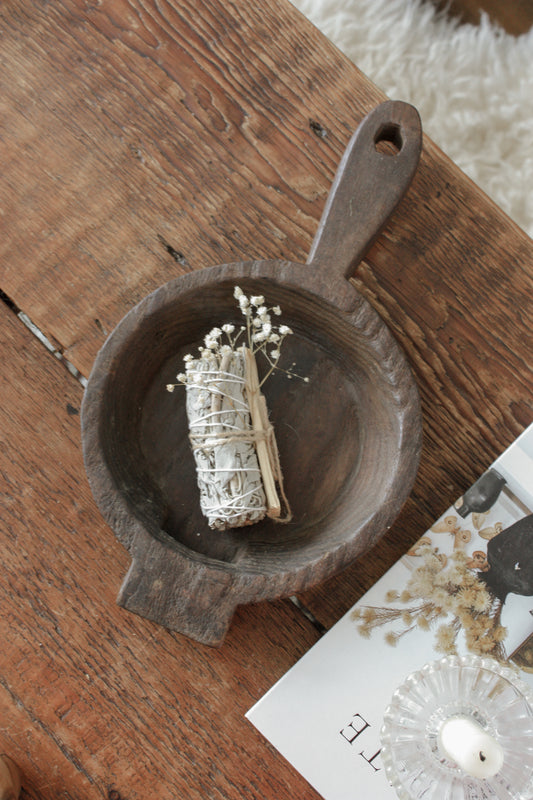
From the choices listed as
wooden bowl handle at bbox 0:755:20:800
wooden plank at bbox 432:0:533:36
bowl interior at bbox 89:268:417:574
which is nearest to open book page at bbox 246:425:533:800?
bowl interior at bbox 89:268:417:574

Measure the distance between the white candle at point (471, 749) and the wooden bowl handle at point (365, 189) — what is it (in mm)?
426

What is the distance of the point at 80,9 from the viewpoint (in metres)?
0.69

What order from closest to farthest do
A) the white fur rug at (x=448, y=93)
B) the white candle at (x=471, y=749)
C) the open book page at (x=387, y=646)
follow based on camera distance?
the white candle at (x=471, y=749) < the open book page at (x=387, y=646) < the white fur rug at (x=448, y=93)

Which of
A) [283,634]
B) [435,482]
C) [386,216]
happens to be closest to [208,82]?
[386,216]

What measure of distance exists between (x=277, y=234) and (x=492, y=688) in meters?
0.52

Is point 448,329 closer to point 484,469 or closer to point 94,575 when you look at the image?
point 484,469

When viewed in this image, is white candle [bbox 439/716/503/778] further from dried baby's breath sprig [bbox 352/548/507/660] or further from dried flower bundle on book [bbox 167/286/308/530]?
dried flower bundle on book [bbox 167/286/308/530]

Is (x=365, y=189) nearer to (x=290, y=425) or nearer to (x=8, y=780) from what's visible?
(x=290, y=425)

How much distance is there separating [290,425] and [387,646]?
252 millimetres

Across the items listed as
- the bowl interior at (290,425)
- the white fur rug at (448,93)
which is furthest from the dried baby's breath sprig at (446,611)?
the white fur rug at (448,93)

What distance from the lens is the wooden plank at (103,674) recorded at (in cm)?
68

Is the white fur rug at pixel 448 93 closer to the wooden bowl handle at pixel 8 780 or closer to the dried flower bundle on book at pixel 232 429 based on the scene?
the dried flower bundle on book at pixel 232 429

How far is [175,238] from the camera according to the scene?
0.70m

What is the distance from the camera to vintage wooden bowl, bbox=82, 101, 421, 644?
0.56 meters
